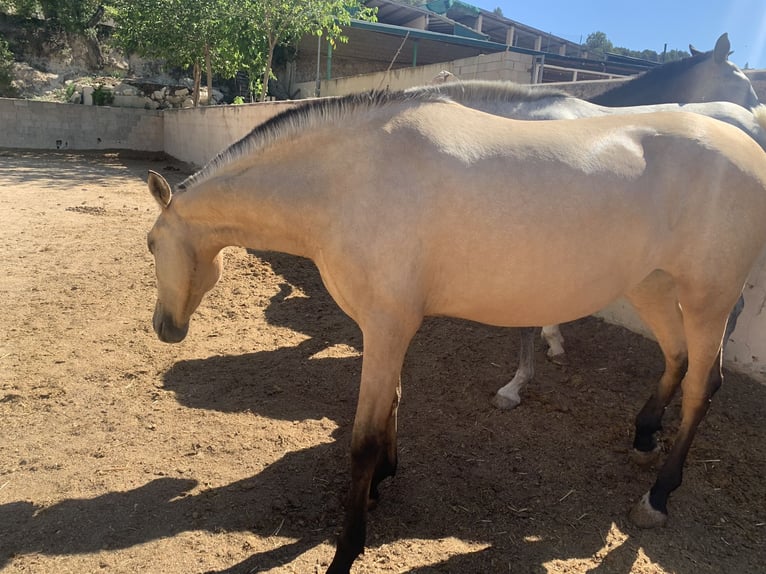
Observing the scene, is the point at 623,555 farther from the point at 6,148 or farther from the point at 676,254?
the point at 6,148

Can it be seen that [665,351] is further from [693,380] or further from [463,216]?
[463,216]

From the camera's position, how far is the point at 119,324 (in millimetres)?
4336

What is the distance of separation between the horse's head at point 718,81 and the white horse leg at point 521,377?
278cm

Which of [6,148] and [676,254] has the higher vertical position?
[676,254]

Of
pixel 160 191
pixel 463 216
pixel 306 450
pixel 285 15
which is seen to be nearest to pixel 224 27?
pixel 285 15

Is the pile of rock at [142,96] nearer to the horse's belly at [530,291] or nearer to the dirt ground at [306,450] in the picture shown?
the dirt ground at [306,450]

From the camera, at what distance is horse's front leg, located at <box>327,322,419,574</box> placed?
2115mm

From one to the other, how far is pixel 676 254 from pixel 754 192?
1.59ft

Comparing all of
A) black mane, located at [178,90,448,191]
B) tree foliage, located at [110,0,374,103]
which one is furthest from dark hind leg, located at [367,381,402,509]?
tree foliage, located at [110,0,374,103]

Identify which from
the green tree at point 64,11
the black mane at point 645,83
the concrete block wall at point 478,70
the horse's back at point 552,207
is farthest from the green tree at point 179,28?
the horse's back at point 552,207

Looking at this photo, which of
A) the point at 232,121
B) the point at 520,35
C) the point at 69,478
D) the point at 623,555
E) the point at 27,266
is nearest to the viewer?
the point at 623,555

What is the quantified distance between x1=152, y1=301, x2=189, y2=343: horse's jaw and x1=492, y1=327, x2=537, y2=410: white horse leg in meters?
2.18

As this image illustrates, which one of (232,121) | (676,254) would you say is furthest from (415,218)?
(232,121)

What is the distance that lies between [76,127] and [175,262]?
64.8ft
